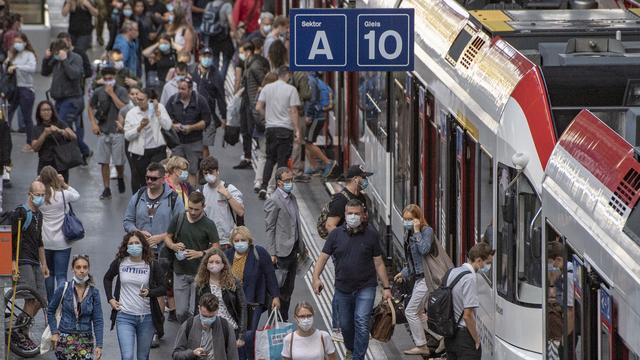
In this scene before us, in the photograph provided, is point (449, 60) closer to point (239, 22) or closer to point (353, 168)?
point (353, 168)

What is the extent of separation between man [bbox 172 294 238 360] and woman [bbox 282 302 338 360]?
1.31 ft

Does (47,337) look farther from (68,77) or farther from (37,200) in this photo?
(68,77)

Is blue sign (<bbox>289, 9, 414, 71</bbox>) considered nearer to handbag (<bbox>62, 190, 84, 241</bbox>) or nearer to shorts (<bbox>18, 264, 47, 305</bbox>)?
handbag (<bbox>62, 190, 84, 241</bbox>)

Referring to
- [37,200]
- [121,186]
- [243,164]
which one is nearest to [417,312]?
[37,200]

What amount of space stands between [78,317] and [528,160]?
13.4 feet

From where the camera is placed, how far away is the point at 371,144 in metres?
19.5

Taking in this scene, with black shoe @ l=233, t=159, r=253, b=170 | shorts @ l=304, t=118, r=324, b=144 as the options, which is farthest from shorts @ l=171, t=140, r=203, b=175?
black shoe @ l=233, t=159, r=253, b=170

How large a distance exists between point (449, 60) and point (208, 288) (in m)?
2.79

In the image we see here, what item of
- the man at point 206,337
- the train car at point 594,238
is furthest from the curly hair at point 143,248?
the train car at point 594,238

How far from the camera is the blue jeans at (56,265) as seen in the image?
53.9 ft

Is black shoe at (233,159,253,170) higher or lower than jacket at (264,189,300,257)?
lower

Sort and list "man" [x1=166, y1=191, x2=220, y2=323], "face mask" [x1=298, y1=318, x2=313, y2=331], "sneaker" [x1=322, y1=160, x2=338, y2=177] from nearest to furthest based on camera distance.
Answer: "face mask" [x1=298, y1=318, x2=313, y2=331] < "man" [x1=166, y1=191, x2=220, y2=323] < "sneaker" [x1=322, y1=160, x2=338, y2=177]

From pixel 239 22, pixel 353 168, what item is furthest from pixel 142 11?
pixel 353 168

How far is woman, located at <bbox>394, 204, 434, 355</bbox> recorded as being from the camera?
47.5ft
